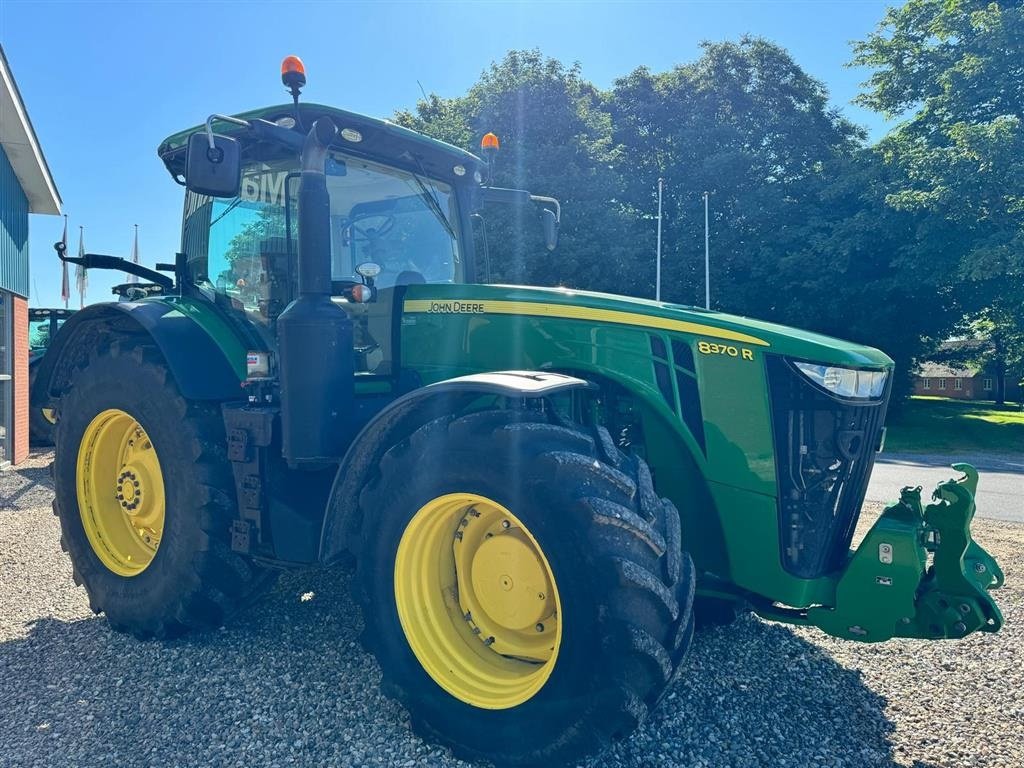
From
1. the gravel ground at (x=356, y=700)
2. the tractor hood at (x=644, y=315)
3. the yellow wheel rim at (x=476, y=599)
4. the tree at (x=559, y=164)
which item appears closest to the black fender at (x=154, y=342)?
the tractor hood at (x=644, y=315)

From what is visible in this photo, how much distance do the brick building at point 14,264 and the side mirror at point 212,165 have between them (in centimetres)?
936

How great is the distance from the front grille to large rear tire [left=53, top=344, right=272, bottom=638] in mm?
2510

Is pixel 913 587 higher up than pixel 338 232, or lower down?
lower down

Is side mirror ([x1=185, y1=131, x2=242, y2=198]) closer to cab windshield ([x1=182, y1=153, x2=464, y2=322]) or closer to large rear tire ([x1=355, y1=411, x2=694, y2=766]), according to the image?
cab windshield ([x1=182, y1=153, x2=464, y2=322])

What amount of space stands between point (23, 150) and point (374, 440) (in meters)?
11.2

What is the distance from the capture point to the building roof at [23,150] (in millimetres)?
10195

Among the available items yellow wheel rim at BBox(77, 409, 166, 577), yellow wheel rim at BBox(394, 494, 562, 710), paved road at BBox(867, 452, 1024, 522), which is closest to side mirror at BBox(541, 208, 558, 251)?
yellow wheel rim at BBox(394, 494, 562, 710)

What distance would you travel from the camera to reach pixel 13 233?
1142cm

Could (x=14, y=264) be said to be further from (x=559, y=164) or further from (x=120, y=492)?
(x=559, y=164)

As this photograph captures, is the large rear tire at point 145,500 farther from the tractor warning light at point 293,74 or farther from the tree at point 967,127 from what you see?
the tree at point 967,127

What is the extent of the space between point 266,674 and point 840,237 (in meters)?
17.5

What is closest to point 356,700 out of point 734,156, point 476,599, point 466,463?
point 476,599

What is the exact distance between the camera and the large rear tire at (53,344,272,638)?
3.67 m

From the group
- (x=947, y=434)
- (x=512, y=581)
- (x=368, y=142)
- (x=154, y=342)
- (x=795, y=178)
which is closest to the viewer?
(x=512, y=581)
